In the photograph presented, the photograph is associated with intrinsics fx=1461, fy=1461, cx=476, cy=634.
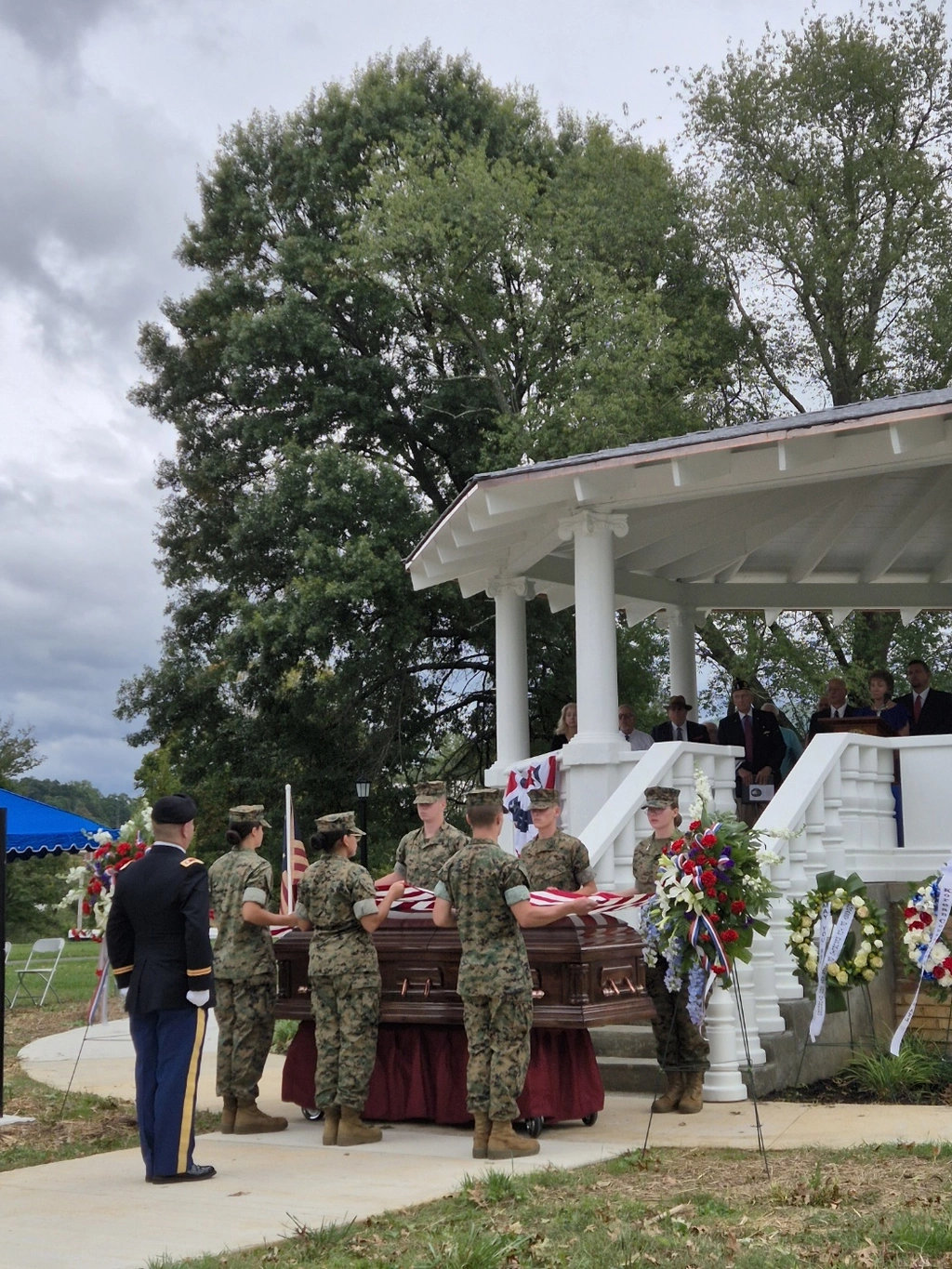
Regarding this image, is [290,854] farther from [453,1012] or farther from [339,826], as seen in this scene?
[453,1012]

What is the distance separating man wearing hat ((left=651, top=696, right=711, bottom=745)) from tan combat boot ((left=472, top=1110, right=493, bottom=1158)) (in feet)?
20.7

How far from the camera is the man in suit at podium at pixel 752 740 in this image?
1429cm

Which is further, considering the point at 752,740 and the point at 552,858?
the point at 752,740

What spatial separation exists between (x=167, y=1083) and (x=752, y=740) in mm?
8195

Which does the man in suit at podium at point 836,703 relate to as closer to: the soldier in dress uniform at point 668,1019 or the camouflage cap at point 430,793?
the soldier in dress uniform at point 668,1019

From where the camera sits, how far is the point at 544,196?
3375cm

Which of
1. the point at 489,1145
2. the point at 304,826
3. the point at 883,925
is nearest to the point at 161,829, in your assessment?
the point at 489,1145

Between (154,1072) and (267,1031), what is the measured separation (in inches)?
54.2

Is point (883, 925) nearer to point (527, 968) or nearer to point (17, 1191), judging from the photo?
Answer: point (527, 968)

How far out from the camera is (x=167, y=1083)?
7.59 meters

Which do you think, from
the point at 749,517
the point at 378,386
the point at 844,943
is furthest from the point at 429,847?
the point at 378,386

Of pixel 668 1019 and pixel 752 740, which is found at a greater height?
pixel 752 740

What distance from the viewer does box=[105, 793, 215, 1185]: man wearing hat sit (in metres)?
7.56

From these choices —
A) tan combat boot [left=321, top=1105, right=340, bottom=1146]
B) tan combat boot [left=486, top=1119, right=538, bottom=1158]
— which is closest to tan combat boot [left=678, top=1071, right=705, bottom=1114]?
tan combat boot [left=486, top=1119, right=538, bottom=1158]
